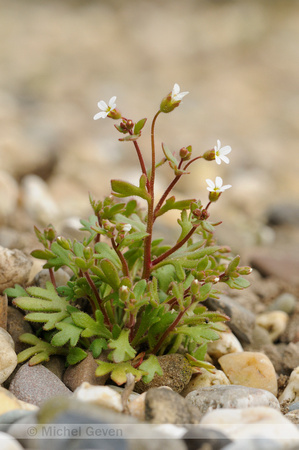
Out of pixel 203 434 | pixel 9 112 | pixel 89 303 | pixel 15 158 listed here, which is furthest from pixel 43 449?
pixel 9 112

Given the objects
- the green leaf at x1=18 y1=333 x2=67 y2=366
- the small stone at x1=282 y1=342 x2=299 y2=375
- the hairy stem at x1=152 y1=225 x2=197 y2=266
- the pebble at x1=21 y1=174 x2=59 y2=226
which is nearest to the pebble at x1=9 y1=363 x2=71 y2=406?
the green leaf at x1=18 y1=333 x2=67 y2=366

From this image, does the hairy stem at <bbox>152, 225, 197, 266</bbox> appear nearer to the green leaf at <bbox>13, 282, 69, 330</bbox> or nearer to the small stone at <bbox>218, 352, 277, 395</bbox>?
the green leaf at <bbox>13, 282, 69, 330</bbox>

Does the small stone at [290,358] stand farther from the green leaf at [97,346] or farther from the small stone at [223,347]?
the green leaf at [97,346]

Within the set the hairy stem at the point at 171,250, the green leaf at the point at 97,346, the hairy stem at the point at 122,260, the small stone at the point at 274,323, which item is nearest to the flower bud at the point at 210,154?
the hairy stem at the point at 171,250

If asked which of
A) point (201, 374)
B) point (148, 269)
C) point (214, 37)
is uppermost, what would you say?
point (214, 37)

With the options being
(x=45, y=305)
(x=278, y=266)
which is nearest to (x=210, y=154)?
(x=45, y=305)

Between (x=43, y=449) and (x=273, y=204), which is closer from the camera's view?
(x=43, y=449)

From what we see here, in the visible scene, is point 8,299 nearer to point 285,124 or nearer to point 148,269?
point 148,269

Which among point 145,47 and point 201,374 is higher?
point 145,47

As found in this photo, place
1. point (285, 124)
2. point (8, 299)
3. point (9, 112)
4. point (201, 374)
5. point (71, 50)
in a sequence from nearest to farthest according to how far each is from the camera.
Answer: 1. point (201, 374)
2. point (8, 299)
3. point (9, 112)
4. point (285, 124)
5. point (71, 50)
